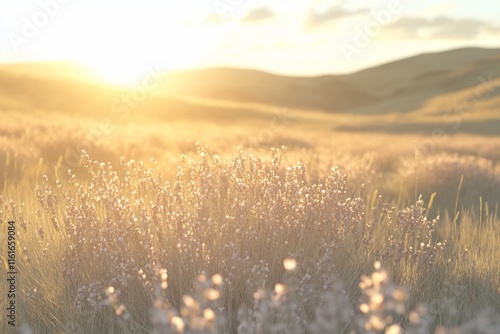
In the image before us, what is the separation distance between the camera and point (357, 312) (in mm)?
3213

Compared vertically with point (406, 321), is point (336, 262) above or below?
above

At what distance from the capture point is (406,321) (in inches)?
133

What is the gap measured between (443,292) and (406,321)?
0.59 m

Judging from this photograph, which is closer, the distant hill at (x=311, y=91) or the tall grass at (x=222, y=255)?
the tall grass at (x=222, y=255)

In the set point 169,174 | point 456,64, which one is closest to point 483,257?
point 169,174

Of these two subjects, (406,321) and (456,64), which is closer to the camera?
(406,321)

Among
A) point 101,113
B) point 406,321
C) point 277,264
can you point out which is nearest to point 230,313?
point 277,264

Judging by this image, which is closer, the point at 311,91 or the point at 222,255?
the point at 222,255

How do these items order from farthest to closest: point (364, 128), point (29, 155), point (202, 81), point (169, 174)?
point (202, 81) < point (364, 128) < point (29, 155) < point (169, 174)

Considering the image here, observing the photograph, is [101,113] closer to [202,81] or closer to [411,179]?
[411,179]

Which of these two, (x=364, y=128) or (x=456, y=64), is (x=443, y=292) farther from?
(x=456, y=64)

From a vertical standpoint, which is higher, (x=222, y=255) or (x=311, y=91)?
(x=311, y=91)

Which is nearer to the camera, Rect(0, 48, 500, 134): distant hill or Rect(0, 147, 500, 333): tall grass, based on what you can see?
Rect(0, 147, 500, 333): tall grass

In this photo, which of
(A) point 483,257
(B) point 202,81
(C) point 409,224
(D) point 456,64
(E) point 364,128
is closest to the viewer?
(C) point 409,224
